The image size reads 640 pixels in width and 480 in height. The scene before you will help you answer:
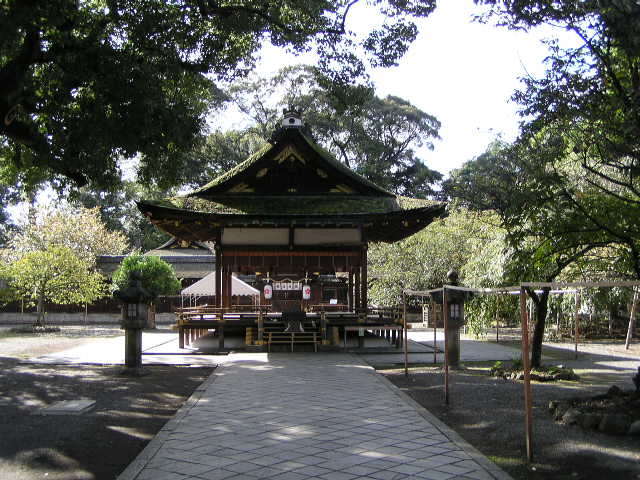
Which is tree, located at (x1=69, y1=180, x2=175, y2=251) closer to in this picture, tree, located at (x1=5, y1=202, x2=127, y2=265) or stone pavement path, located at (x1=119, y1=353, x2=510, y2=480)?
tree, located at (x1=5, y1=202, x2=127, y2=265)

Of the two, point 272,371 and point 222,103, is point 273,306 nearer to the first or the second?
point 272,371

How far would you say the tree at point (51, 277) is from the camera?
2772 centimetres

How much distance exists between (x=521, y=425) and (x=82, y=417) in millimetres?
6062

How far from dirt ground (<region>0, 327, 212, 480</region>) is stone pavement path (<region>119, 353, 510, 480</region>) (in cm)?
40

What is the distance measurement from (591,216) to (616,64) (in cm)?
200

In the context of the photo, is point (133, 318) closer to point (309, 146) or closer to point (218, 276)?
point (218, 276)

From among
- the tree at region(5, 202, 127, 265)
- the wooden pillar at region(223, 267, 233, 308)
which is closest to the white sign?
the wooden pillar at region(223, 267, 233, 308)

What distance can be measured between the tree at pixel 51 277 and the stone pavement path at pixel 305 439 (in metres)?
20.0

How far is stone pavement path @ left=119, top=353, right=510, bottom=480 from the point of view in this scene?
570cm

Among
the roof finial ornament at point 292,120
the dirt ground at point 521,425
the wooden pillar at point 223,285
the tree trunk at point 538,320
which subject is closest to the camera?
the dirt ground at point 521,425

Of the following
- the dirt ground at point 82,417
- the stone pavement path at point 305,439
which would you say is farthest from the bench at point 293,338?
Answer: the stone pavement path at point 305,439

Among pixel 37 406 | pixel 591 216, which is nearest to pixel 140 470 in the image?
pixel 37 406

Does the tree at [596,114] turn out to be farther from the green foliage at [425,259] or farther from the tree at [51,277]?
the tree at [51,277]

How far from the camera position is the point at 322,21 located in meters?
14.3
